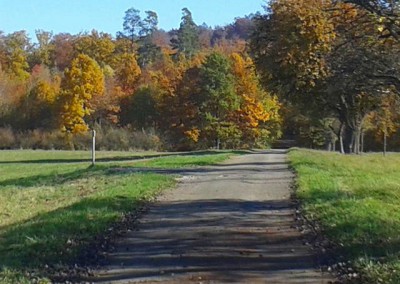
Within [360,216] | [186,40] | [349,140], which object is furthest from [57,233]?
[186,40]

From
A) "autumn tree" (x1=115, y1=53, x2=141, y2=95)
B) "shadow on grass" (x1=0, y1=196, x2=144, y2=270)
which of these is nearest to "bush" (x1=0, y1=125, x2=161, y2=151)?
"autumn tree" (x1=115, y1=53, x2=141, y2=95)

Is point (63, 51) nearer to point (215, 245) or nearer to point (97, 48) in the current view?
point (97, 48)

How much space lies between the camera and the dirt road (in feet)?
30.3

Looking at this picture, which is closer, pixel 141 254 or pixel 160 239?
pixel 141 254

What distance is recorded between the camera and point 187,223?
1343 cm

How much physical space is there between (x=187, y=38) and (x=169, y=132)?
55498 millimetres

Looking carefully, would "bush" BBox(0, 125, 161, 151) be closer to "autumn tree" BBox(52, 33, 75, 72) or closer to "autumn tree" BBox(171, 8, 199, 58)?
"autumn tree" BBox(52, 33, 75, 72)

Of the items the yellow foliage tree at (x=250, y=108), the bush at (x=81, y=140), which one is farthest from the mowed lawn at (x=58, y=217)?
the yellow foliage tree at (x=250, y=108)

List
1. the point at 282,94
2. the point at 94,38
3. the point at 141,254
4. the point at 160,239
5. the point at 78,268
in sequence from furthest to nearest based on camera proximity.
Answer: the point at 94,38 < the point at 282,94 < the point at 160,239 < the point at 141,254 < the point at 78,268

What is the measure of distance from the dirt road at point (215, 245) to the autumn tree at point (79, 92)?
6667 centimetres

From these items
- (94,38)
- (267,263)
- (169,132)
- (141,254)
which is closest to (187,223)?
(141,254)

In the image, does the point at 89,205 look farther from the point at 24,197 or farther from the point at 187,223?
the point at 24,197

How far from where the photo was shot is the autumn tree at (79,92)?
83.7 metres

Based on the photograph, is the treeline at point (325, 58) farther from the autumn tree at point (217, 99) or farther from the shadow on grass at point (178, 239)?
the autumn tree at point (217, 99)
